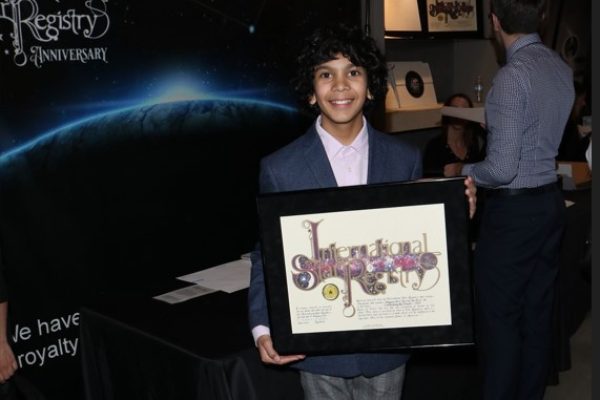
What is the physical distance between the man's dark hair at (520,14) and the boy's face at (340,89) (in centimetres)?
110

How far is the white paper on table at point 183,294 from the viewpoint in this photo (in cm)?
207

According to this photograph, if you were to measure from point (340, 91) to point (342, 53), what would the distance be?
0.09 meters

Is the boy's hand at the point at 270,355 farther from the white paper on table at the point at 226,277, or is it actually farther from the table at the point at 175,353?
the white paper on table at the point at 226,277

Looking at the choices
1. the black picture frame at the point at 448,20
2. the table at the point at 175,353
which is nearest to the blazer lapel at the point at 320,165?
the table at the point at 175,353

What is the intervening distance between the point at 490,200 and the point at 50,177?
155cm

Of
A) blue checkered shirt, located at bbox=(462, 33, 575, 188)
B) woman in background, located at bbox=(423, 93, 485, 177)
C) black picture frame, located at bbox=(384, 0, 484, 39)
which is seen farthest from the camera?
black picture frame, located at bbox=(384, 0, 484, 39)

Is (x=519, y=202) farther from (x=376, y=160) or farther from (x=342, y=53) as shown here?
(x=342, y=53)

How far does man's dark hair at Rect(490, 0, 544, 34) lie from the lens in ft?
7.86

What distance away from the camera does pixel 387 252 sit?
54.3 inches

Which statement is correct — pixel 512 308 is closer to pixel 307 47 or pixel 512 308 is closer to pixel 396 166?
pixel 396 166

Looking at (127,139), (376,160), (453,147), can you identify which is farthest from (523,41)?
(127,139)

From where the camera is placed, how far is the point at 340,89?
1.50 m

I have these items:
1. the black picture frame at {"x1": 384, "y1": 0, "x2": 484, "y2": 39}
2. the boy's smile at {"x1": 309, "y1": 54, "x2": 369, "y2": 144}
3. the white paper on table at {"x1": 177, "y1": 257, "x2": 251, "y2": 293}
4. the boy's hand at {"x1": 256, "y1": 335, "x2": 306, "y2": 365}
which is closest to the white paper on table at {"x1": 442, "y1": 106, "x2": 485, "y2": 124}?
the white paper on table at {"x1": 177, "y1": 257, "x2": 251, "y2": 293}

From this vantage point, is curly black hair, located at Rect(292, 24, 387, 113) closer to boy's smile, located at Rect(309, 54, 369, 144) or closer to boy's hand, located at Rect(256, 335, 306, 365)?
boy's smile, located at Rect(309, 54, 369, 144)
